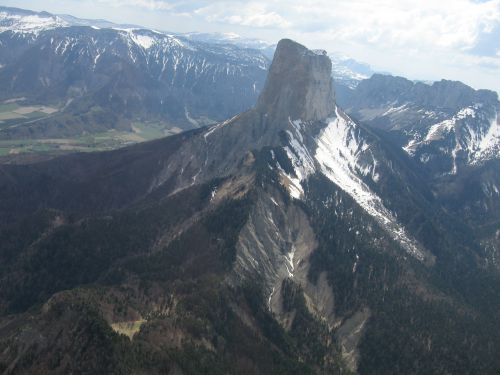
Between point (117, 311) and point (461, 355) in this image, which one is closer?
point (117, 311)

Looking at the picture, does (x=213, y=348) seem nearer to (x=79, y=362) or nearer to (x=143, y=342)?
(x=143, y=342)

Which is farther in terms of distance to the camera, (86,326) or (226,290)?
(226,290)

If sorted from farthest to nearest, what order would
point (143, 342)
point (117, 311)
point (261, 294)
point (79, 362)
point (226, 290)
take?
point (261, 294) → point (226, 290) → point (117, 311) → point (143, 342) → point (79, 362)

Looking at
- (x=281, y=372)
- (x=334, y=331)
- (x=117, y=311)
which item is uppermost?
(x=117, y=311)

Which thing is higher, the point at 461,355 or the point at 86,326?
the point at 86,326

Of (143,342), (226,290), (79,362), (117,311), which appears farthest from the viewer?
(226,290)

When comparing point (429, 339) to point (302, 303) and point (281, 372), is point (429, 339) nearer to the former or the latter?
point (302, 303)

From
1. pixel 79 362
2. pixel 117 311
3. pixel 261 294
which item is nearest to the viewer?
pixel 79 362

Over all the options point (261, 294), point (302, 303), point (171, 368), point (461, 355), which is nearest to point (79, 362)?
point (171, 368)

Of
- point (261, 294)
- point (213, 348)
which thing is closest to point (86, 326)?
point (213, 348)
